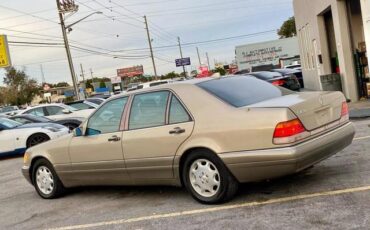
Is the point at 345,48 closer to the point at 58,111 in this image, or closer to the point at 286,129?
the point at 58,111

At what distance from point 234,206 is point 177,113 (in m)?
1.28

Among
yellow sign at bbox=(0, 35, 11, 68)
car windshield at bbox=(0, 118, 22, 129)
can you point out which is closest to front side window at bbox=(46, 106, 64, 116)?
car windshield at bbox=(0, 118, 22, 129)

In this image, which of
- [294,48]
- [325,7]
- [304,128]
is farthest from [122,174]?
[294,48]

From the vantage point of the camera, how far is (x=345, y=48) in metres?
15.7

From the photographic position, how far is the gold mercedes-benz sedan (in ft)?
17.2

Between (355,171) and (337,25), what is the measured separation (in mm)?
10521

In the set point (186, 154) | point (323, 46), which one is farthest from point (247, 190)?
point (323, 46)

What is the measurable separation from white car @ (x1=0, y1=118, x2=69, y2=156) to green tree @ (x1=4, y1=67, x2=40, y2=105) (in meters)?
82.2

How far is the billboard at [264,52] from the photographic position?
49500mm

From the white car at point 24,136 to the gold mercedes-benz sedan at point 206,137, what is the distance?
6.97m

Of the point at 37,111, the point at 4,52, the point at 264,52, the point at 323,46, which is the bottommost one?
the point at 37,111

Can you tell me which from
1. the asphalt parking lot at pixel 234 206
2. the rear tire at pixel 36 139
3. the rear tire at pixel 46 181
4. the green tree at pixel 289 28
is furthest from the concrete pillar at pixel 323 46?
the green tree at pixel 289 28

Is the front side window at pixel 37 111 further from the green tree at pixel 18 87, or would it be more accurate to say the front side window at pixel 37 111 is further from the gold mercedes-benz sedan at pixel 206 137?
the green tree at pixel 18 87

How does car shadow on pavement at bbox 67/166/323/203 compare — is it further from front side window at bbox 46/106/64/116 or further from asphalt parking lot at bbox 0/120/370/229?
front side window at bbox 46/106/64/116
